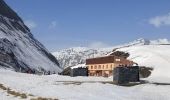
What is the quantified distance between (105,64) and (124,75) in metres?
34.3

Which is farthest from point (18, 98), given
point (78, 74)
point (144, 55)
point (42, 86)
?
point (144, 55)

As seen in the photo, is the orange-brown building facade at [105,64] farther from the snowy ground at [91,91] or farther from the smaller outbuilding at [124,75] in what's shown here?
the snowy ground at [91,91]

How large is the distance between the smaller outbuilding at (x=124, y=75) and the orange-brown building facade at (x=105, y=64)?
2354cm

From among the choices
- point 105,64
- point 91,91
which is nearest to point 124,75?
point 91,91

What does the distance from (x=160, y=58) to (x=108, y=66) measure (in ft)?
38.3

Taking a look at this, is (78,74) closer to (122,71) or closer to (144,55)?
(144,55)

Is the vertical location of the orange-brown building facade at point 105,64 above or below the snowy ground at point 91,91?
above

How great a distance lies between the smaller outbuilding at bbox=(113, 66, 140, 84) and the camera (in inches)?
2357

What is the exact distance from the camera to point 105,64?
9512 centimetres

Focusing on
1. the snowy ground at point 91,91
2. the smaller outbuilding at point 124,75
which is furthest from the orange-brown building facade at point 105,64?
the snowy ground at point 91,91

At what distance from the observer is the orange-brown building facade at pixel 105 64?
89812mm

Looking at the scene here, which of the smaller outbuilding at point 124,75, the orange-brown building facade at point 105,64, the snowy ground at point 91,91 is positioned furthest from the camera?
the orange-brown building facade at point 105,64

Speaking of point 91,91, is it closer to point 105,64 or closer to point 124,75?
point 124,75

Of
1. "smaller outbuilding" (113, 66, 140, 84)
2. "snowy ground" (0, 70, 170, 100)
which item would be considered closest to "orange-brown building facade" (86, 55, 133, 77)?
"smaller outbuilding" (113, 66, 140, 84)
